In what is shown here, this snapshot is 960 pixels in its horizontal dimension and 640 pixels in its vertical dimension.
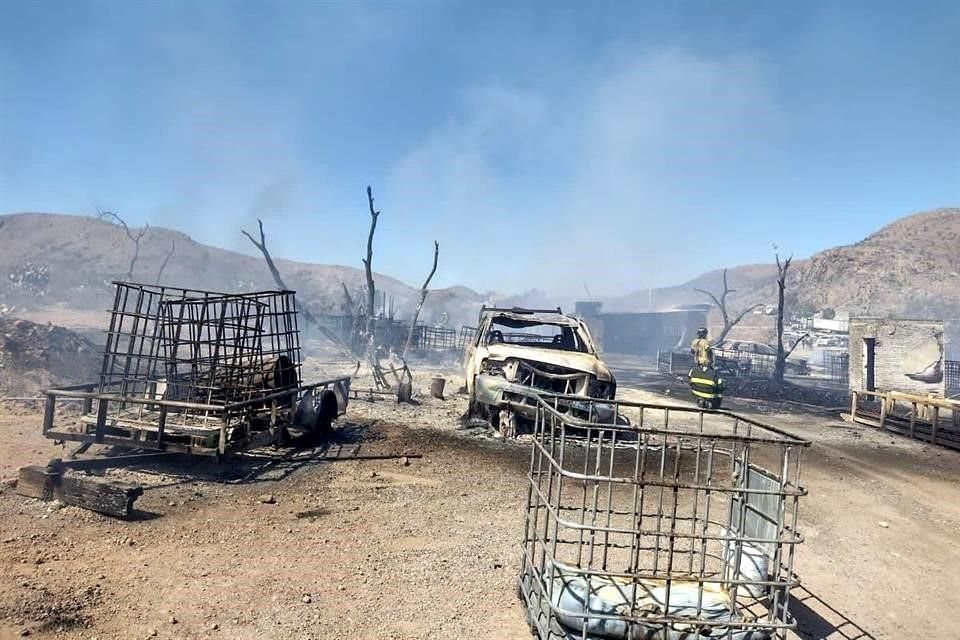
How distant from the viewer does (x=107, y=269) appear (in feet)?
144

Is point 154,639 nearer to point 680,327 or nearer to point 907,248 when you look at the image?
point 680,327

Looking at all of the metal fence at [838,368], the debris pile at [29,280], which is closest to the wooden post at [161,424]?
the metal fence at [838,368]

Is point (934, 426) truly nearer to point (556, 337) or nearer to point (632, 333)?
point (556, 337)

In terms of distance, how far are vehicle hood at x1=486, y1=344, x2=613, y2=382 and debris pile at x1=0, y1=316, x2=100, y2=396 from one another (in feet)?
33.3

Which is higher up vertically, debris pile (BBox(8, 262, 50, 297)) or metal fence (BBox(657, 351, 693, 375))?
debris pile (BBox(8, 262, 50, 297))

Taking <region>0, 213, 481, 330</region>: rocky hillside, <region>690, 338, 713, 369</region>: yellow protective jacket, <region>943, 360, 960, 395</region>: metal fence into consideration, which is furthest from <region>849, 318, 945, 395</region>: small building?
<region>0, 213, 481, 330</region>: rocky hillside

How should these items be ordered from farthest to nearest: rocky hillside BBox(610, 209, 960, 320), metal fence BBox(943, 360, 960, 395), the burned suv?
1. rocky hillside BBox(610, 209, 960, 320)
2. metal fence BBox(943, 360, 960, 395)
3. the burned suv

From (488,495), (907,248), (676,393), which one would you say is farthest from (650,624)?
(907,248)

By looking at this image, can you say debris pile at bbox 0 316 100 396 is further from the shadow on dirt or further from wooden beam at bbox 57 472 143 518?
the shadow on dirt

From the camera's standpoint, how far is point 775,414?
14375 mm

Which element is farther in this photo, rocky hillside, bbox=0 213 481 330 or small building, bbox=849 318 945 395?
rocky hillside, bbox=0 213 481 330

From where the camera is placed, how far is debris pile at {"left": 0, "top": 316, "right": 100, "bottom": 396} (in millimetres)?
12539

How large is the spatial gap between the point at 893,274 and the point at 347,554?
4970 centimetres

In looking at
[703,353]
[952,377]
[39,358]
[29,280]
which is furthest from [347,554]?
[29,280]
